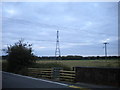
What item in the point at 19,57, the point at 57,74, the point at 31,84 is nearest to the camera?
the point at 31,84

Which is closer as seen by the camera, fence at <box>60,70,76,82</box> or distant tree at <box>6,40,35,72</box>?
fence at <box>60,70,76,82</box>

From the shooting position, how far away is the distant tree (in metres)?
26.1

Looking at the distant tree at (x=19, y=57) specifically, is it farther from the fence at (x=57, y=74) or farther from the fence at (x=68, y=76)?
the fence at (x=68, y=76)

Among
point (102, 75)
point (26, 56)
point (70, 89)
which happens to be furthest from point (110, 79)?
point (26, 56)

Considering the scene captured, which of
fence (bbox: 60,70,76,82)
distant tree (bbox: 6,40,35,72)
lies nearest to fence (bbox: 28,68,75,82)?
fence (bbox: 60,70,76,82)

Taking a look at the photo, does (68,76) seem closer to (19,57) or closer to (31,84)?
(31,84)

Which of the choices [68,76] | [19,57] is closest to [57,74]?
[68,76]

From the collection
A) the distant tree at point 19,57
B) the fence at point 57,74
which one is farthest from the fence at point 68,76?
the distant tree at point 19,57

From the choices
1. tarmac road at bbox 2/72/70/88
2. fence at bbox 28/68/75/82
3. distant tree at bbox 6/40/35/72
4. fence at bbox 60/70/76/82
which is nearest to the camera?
tarmac road at bbox 2/72/70/88

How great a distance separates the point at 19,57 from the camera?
2602 centimetres

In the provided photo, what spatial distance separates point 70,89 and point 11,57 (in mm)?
18102

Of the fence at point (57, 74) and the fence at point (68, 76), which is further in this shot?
the fence at point (57, 74)

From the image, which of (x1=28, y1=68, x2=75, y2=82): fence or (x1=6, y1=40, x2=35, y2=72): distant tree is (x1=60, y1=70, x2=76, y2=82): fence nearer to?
(x1=28, y1=68, x2=75, y2=82): fence

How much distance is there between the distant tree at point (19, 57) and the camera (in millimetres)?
26095
